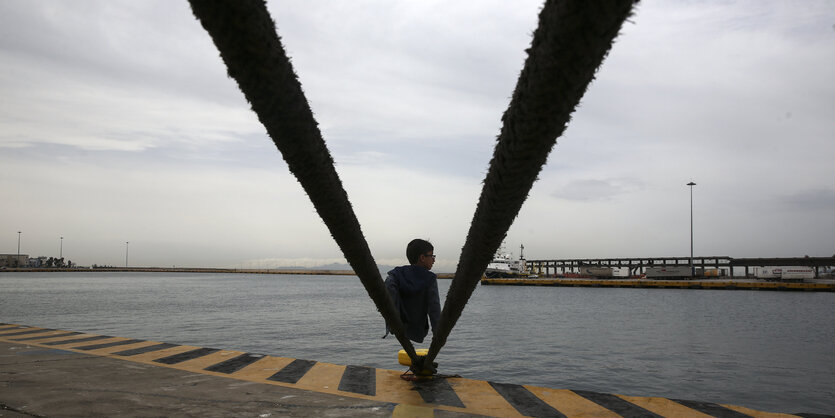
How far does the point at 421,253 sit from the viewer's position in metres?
5.04

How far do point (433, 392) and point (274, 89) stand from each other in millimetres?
4454

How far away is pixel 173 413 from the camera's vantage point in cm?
398

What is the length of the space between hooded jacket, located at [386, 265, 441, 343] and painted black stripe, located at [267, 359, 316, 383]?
1.61 metres

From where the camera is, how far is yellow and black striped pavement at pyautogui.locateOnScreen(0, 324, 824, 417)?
15.2ft

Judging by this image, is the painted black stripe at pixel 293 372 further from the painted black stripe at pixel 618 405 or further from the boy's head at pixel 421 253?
the painted black stripe at pixel 618 405

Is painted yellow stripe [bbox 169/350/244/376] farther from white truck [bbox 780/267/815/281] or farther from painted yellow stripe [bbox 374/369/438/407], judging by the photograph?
white truck [bbox 780/267/815/281]

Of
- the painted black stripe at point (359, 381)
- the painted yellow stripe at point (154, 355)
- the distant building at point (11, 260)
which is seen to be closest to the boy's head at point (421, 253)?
the painted black stripe at point (359, 381)

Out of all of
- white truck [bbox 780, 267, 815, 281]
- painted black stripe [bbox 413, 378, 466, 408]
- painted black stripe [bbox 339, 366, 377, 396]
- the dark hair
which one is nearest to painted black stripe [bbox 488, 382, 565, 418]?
painted black stripe [bbox 413, 378, 466, 408]

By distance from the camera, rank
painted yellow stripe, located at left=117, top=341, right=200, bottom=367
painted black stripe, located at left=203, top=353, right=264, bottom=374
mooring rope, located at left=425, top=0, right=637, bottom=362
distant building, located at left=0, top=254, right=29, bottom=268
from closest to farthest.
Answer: mooring rope, located at left=425, top=0, right=637, bottom=362 → painted black stripe, located at left=203, top=353, right=264, bottom=374 → painted yellow stripe, located at left=117, top=341, right=200, bottom=367 → distant building, located at left=0, top=254, right=29, bottom=268

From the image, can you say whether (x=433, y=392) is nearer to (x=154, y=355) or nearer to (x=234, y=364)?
(x=234, y=364)

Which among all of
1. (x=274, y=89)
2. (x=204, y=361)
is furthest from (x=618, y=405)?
(x=204, y=361)

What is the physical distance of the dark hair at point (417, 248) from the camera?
506 centimetres

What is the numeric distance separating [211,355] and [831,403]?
39.6ft

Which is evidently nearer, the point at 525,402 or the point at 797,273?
the point at 525,402
